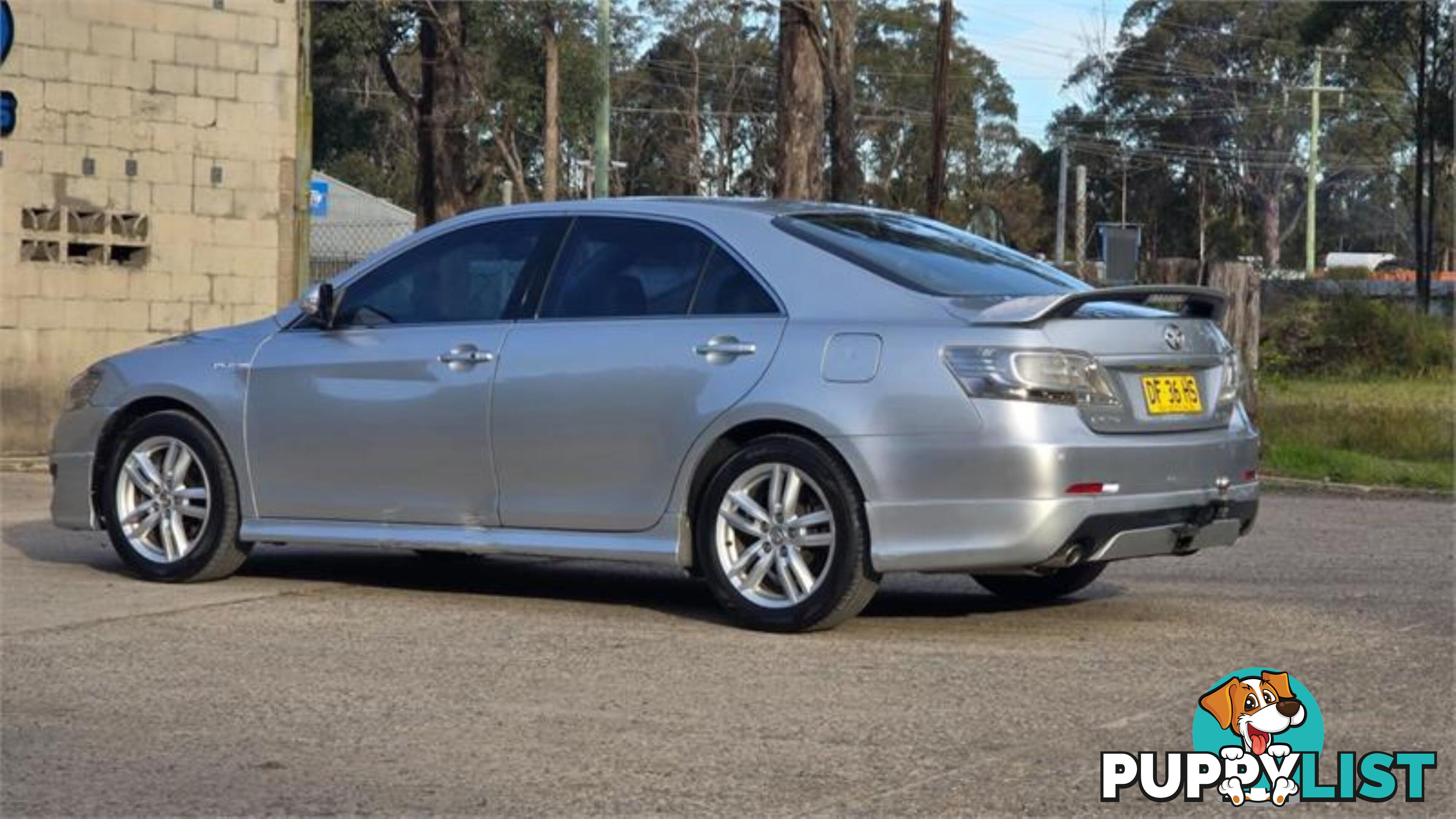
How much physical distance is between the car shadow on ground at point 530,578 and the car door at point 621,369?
0.59 meters

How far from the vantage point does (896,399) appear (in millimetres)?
7125

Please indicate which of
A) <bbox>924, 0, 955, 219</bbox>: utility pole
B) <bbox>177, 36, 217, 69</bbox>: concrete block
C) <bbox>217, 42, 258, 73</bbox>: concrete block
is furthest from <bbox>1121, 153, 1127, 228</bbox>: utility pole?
<bbox>177, 36, 217, 69</bbox>: concrete block

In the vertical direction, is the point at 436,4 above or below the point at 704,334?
above

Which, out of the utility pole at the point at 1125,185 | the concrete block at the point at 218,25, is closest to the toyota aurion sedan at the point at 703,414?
the concrete block at the point at 218,25

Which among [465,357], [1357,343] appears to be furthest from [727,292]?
[1357,343]

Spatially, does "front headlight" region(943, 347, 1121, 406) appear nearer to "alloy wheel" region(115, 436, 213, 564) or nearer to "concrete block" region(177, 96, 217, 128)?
"alloy wheel" region(115, 436, 213, 564)

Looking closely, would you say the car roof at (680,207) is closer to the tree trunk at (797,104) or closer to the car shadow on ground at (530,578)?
the car shadow on ground at (530,578)

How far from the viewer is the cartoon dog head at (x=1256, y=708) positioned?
5.64 metres

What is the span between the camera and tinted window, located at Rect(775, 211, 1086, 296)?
7.55 m

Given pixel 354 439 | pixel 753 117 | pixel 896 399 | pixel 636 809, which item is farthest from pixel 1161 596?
pixel 753 117

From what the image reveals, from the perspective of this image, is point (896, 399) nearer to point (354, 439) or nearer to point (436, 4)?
point (354, 439)

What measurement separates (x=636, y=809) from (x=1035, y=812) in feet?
2.92

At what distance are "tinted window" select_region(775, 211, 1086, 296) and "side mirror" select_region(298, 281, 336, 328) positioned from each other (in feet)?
5.99

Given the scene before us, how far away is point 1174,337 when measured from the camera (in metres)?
7.49
